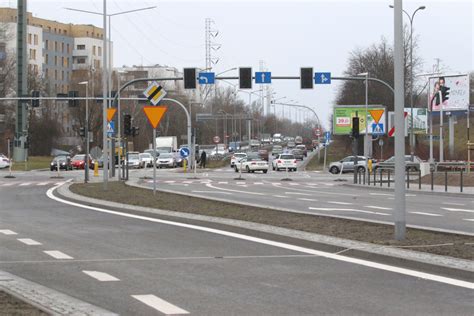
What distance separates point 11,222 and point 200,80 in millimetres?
30523

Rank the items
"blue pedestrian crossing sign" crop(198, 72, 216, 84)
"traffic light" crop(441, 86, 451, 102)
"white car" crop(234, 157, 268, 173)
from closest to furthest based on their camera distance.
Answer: "blue pedestrian crossing sign" crop(198, 72, 216, 84) < "traffic light" crop(441, 86, 451, 102) < "white car" crop(234, 157, 268, 173)

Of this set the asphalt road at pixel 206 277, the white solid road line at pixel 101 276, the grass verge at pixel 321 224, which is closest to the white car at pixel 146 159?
the grass verge at pixel 321 224

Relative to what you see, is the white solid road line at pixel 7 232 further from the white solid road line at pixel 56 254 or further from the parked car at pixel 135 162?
the parked car at pixel 135 162

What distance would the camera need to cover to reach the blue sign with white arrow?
4403 cm

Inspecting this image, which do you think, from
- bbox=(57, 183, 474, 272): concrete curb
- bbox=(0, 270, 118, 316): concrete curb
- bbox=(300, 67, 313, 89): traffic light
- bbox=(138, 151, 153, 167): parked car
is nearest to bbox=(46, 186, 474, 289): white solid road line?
bbox=(57, 183, 474, 272): concrete curb

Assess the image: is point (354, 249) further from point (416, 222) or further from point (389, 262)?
point (416, 222)

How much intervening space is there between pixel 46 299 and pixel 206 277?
2.44m

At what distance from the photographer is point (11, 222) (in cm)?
1722

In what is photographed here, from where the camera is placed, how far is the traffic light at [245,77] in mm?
41094

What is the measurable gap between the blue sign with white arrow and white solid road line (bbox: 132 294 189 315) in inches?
1459

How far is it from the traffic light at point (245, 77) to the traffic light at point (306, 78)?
297 cm

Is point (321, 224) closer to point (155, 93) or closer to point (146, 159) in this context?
point (155, 93)

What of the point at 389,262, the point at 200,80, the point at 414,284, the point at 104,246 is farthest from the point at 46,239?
the point at 200,80

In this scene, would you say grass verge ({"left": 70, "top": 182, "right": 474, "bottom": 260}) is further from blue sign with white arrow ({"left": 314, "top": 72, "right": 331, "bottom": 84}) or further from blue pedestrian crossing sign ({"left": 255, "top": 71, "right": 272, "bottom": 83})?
blue sign with white arrow ({"left": 314, "top": 72, "right": 331, "bottom": 84})
